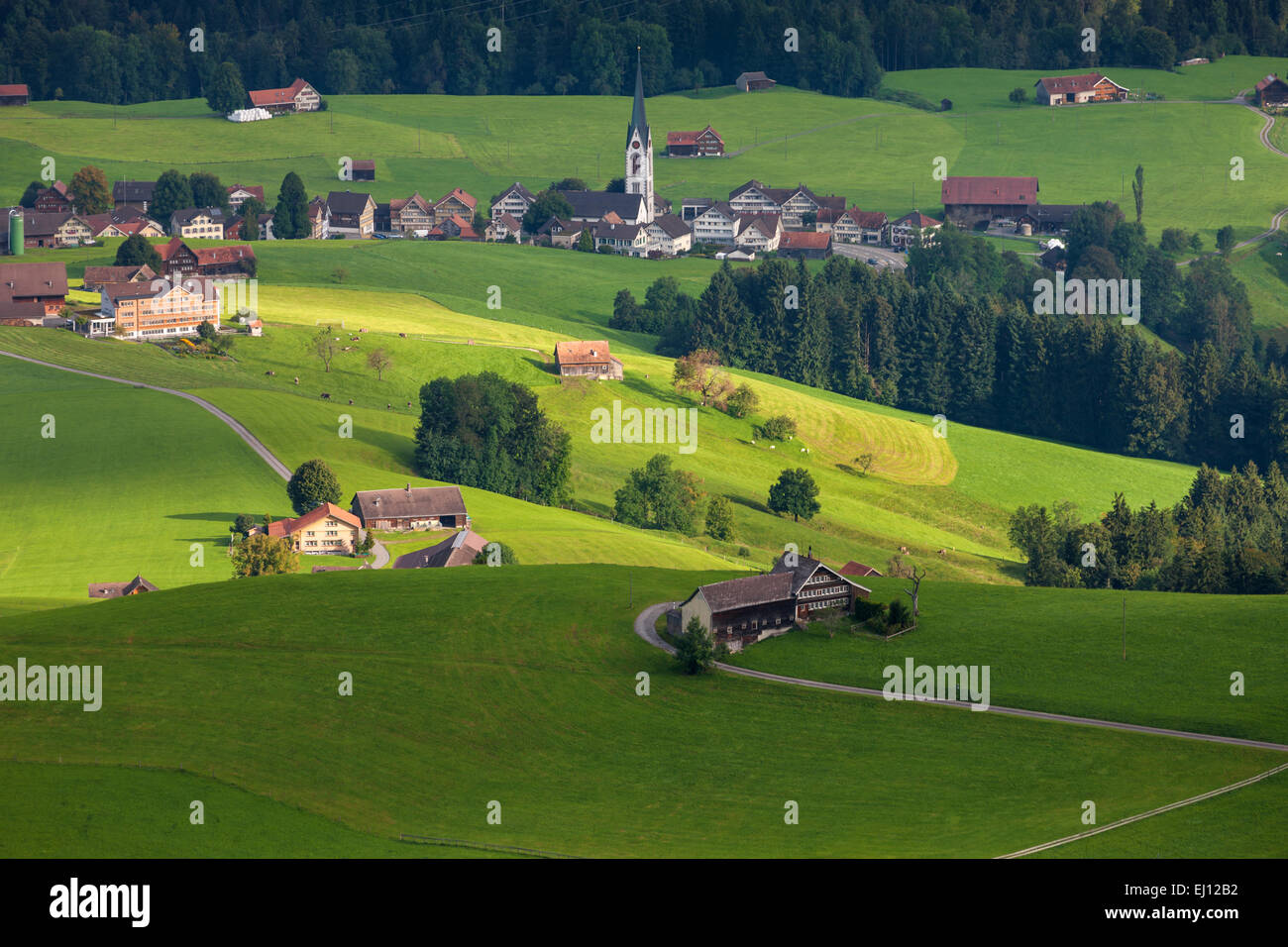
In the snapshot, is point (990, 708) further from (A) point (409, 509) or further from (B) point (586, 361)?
(B) point (586, 361)

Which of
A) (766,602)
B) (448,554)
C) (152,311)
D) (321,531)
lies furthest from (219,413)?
(766,602)

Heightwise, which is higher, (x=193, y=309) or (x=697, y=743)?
(x=193, y=309)

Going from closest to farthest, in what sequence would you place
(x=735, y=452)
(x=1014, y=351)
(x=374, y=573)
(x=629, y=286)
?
1. (x=374, y=573)
2. (x=735, y=452)
3. (x=1014, y=351)
4. (x=629, y=286)

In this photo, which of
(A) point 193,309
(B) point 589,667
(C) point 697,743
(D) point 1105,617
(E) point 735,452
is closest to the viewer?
(C) point 697,743

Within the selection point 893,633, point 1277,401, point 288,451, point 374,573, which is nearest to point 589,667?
point 893,633

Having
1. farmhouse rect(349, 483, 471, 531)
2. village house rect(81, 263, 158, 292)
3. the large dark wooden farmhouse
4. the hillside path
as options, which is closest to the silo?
village house rect(81, 263, 158, 292)

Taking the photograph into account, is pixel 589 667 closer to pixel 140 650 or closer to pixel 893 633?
pixel 893 633
